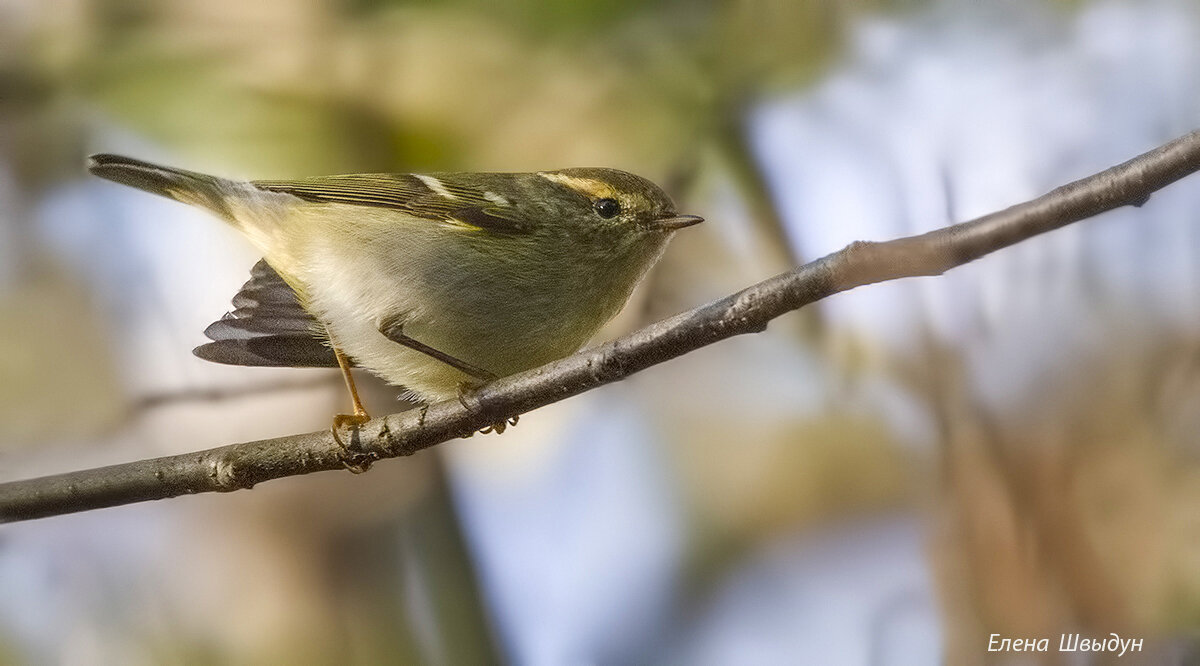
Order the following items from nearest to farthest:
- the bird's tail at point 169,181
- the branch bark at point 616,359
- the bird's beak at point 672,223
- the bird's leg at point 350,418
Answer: the branch bark at point 616,359 < the bird's leg at point 350,418 < the bird's tail at point 169,181 < the bird's beak at point 672,223

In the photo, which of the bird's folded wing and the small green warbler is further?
the bird's folded wing

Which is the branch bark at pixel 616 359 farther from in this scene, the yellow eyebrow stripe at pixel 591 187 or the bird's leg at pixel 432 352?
the yellow eyebrow stripe at pixel 591 187

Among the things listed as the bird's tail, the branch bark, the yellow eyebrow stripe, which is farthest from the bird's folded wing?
the yellow eyebrow stripe

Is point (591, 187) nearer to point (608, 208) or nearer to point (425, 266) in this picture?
point (608, 208)

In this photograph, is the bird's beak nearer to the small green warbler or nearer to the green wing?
the small green warbler

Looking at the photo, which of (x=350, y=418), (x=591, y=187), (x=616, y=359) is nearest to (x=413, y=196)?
(x=591, y=187)

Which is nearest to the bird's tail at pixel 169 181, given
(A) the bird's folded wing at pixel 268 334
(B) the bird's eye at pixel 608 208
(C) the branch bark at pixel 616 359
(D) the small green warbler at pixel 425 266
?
(D) the small green warbler at pixel 425 266

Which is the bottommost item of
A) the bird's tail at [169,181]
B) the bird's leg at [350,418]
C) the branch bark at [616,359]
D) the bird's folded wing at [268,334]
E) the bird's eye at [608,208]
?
the branch bark at [616,359]
